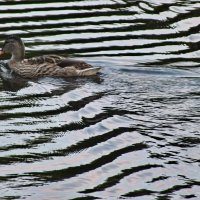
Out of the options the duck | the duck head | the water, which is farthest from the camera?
the duck head

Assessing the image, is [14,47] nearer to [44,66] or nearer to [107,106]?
[44,66]

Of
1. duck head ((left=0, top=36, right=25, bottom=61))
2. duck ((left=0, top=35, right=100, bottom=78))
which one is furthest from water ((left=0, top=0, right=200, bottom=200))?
duck head ((left=0, top=36, right=25, bottom=61))

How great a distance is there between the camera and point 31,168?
39.0 ft

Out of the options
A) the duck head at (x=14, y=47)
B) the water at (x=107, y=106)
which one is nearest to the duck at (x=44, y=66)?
the duck head at (x=14, y=47)

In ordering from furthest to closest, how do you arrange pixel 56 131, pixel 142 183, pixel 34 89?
1. pixel 34 89
2. pixel 56 131
3. pixel 142 183

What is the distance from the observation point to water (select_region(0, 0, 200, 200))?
37.4 ft

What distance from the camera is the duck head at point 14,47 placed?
60.3ft

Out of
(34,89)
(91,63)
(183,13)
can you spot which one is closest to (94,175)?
(34,89)

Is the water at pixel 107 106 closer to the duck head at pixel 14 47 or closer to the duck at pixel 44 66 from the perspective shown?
the duck at pixel 44 66

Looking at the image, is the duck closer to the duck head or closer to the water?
the duck head

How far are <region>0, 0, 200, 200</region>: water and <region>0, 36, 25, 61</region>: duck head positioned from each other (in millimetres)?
501

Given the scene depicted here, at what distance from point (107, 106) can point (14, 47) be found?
413 centimetres

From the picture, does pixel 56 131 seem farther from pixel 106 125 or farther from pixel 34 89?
pixel 34 89

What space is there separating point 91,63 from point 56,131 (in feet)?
Answer: 15.6
